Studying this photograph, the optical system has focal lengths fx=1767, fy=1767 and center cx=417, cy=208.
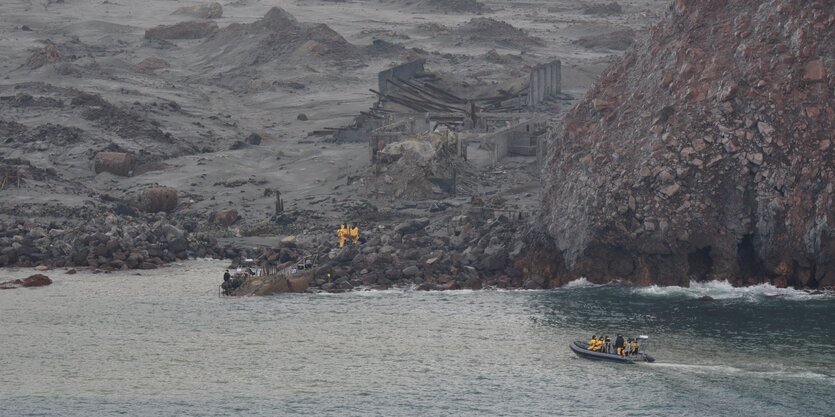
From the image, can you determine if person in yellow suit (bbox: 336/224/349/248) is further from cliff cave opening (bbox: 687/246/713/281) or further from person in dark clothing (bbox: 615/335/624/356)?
person in dark clothing (bbox: 615/335/624/356)

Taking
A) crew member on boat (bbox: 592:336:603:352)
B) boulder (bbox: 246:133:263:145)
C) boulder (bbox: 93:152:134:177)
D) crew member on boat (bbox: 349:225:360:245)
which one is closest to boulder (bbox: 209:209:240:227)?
crew member on boat (bbox: 349:225:360:245)

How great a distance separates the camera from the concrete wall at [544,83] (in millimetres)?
141500

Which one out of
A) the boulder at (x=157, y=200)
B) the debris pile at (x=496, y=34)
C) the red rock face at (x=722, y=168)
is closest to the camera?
the red rock face at (x=722, y=168)

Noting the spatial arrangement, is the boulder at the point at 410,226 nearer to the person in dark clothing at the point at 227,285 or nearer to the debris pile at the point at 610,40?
the person in dark clothing at the point at 227,285

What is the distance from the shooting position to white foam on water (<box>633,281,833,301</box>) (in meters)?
89.4

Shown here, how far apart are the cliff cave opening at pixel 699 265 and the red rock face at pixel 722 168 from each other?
2.1 inches

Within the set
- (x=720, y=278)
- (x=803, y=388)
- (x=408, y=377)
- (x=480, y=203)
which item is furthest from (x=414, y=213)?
(x=803, y=388)

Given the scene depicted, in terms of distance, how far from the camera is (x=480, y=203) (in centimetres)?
10431

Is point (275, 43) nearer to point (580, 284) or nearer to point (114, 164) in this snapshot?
point (114, 164)

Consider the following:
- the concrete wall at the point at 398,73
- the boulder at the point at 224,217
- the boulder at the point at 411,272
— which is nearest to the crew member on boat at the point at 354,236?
the boulder at the point at 411,272

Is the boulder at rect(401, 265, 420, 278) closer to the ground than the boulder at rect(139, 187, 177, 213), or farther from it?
closer to the ground

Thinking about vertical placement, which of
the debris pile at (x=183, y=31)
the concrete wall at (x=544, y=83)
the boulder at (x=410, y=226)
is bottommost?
the boulder at (x=410, y=226)

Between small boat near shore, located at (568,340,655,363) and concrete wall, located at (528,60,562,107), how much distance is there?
6162 centimetres

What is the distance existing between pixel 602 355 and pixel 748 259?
52.3 feet
